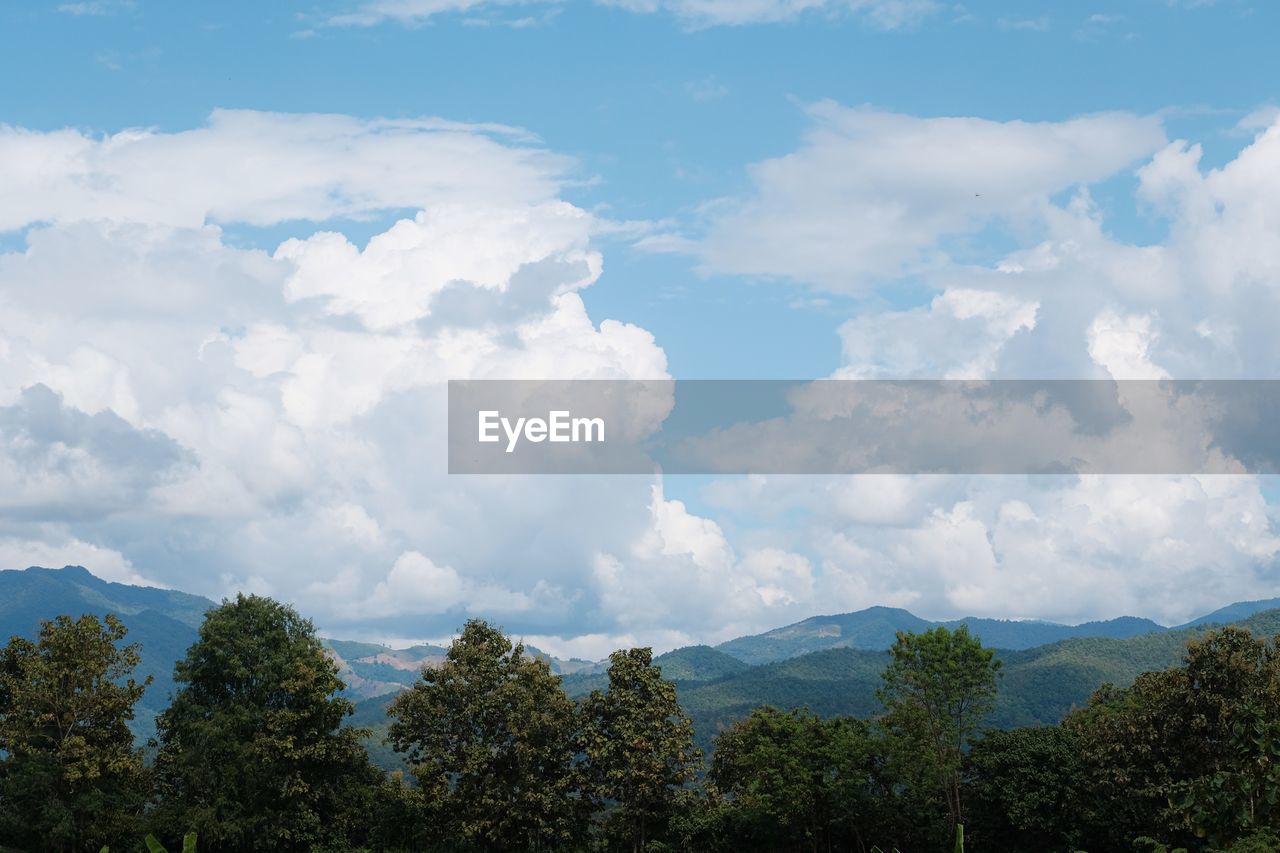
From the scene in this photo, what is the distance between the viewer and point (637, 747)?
173 feet

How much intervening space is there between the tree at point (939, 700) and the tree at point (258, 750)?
84.0 ft

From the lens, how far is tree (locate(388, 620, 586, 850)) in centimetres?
5309

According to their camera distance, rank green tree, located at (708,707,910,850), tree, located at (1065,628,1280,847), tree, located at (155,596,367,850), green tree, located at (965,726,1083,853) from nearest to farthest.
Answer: tree, located at (1065,628,1280,847) < green tree, located at (965,726,1083,853) < green tree, located at (708,707,910,850) < tree, located at (155,596,367,850)

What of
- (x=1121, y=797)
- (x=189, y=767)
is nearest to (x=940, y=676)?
(x=1121, y=797)

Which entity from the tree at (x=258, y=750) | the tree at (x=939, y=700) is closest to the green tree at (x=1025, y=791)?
the tree at (x=939, y=700)

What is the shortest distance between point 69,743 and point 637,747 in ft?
79.9

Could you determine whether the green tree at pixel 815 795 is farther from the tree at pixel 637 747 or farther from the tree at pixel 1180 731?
the tree at pixel 1180 731

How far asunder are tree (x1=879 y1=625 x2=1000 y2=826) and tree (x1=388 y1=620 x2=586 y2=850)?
48.5 feet

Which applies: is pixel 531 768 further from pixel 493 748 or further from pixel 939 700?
pixel 939 700

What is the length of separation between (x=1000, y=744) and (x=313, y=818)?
3135 centimetres

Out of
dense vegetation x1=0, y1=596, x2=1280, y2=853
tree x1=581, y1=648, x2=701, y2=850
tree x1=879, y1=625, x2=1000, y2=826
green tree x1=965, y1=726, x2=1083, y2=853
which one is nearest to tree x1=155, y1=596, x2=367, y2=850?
dense vegetation x1=0, y1=596, x2=1280, y2=853

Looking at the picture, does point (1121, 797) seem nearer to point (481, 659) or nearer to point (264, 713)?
point (481, 659)

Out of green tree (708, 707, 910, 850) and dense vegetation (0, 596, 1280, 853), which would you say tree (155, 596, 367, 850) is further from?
green tree (708, 707, 910, 850)

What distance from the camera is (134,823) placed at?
177ft
